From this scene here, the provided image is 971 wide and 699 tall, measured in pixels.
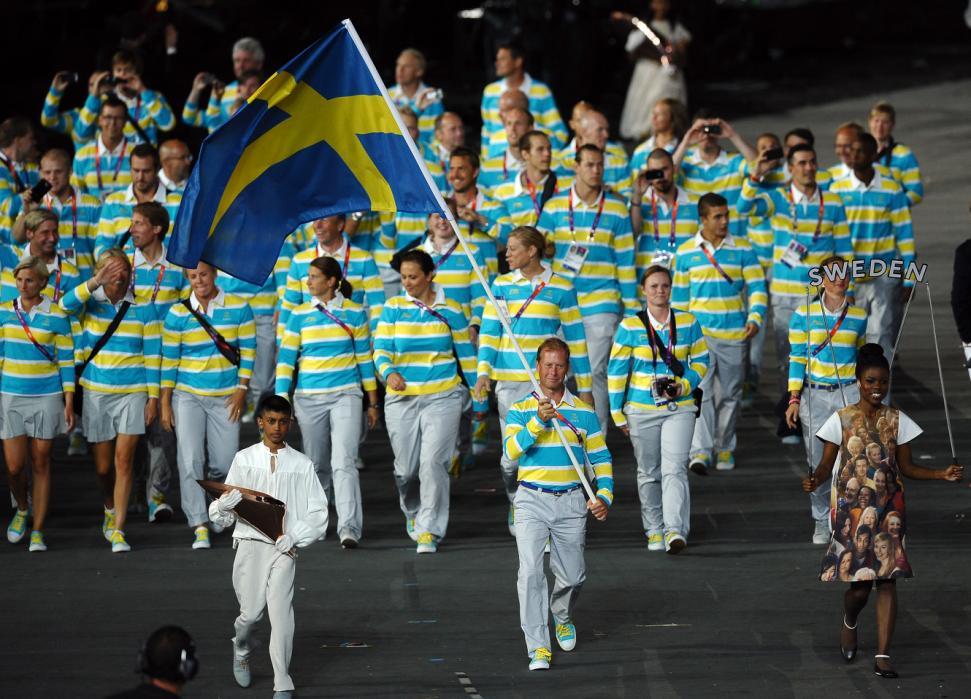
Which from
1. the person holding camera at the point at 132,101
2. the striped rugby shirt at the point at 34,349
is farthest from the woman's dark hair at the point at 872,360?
the person holding camera at the point at 132,101

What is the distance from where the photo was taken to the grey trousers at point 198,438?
543 inches

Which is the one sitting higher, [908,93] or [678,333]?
[908,93]

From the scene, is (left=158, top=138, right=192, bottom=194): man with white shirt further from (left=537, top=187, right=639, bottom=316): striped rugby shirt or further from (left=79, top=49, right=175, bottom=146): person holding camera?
(left=537, top=187, right=639, bottom=316): striped rugby shirt

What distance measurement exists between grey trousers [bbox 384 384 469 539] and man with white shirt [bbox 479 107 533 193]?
135 inches

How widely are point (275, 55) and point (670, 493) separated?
13.8 metres

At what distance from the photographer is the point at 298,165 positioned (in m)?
11.5

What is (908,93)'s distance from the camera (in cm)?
3061

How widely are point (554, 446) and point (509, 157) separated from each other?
6892 millimetres

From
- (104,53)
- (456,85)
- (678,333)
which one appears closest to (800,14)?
(456,85)

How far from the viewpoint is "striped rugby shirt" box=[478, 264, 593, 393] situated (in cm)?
1377

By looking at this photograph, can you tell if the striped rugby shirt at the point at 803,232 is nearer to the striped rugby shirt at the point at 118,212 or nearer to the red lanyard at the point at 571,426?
the striped rugby shirt at the point at 118,212

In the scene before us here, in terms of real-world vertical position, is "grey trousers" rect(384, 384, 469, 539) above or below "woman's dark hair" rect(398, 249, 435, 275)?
below

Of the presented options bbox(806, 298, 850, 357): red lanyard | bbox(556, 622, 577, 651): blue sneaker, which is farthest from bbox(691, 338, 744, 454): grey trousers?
bbox(556, 622, 577, 651): blue sneaker

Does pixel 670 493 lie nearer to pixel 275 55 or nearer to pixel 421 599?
pixel 421 599
